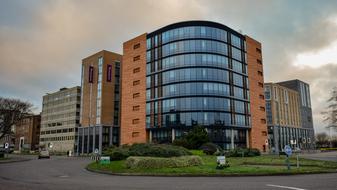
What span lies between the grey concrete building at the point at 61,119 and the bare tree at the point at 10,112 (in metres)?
43.3

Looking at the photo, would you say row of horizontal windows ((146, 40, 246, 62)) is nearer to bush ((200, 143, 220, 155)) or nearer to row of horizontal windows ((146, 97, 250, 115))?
row of horizontal windows ((146, 97, 250, 115))

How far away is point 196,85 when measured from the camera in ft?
214

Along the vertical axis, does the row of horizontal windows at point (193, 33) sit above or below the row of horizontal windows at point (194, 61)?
above

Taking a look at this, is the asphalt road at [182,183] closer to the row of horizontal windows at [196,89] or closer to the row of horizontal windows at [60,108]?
A: the row of horizontal windows at [196,89]

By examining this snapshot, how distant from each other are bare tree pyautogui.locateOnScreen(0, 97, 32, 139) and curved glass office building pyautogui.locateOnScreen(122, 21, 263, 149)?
26329mm

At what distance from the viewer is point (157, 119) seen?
227ft

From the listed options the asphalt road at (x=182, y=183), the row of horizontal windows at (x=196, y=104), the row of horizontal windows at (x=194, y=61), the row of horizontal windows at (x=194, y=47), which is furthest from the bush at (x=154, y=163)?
the row of horizontal windows at (x=194, y=47)

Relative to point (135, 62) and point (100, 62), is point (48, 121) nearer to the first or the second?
point (100, 62)

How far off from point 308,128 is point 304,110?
9065mm

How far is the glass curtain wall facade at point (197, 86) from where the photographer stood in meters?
65.2

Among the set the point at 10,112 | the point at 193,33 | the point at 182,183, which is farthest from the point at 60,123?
the point at 182,183

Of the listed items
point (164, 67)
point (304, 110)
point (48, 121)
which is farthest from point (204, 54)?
point (304, 110)

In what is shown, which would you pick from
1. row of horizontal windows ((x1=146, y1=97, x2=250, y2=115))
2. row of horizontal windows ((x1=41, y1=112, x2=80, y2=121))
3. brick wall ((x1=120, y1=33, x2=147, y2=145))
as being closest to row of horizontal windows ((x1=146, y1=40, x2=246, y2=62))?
brick wall ((x1=120, y1=33, x2=147, y2=145))

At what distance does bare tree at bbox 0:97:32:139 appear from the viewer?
5688 cm
